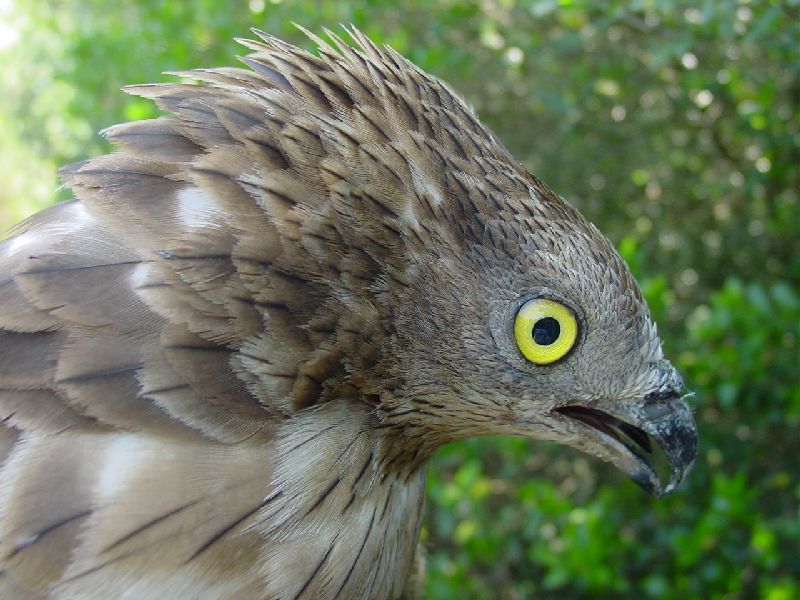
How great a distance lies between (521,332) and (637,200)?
14.0 feet

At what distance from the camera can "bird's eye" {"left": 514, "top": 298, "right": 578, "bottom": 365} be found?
195 cm

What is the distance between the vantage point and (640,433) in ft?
7.56

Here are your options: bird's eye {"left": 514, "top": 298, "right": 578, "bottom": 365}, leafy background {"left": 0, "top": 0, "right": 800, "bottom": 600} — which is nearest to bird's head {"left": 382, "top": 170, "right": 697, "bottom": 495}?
bird's eye {"left": 514, "top": 298, "right": 578, "bottom": 365}

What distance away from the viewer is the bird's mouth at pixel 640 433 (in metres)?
2.19

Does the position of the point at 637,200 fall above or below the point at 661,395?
above

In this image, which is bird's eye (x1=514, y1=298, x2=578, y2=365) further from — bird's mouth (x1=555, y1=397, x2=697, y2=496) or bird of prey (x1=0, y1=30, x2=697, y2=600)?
bird's mouth (x1=555, y1=397, x2=697, y2=496)

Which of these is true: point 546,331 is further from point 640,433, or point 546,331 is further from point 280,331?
point 280,331

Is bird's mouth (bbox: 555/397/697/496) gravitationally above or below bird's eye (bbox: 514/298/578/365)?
below

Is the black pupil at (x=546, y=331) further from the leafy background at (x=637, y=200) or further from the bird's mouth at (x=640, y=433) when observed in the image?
the leafy background at (x=637, y=200)

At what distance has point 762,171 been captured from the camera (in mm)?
5270

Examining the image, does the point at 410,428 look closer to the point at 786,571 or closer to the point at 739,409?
the point at 739,409

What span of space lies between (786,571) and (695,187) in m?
2.67

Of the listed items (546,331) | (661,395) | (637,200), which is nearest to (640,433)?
(661,395)

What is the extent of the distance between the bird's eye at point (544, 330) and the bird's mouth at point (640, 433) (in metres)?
0.22
